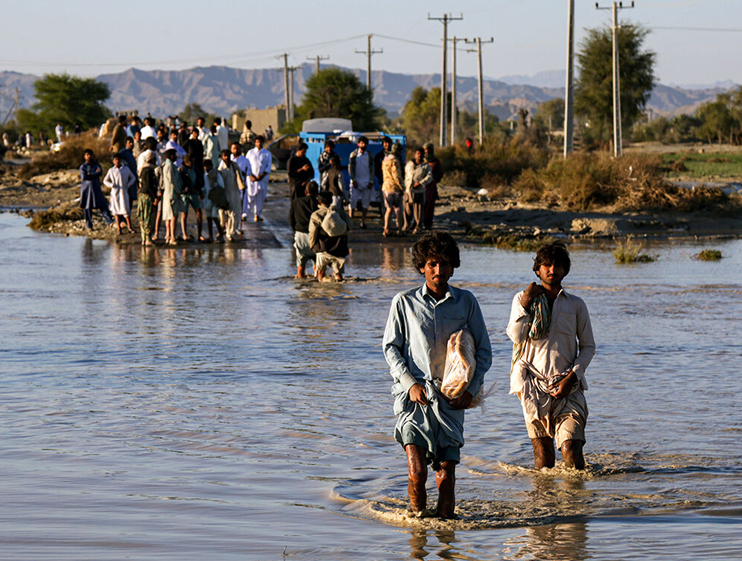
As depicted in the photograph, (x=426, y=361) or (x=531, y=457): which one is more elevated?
(x=426, y=361)

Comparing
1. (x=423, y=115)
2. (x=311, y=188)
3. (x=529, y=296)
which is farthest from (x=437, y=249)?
(x=423, y=115)

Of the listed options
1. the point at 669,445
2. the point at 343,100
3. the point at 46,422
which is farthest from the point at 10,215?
the point at 343,100

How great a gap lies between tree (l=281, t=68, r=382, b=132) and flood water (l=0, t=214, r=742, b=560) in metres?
51.0

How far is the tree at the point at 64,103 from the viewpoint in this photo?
273 feet

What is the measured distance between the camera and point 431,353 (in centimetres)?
534

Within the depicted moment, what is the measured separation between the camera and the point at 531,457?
23.2 feet

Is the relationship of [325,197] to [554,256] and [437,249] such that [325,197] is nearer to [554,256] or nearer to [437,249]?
[554,256]

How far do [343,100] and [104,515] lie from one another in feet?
199

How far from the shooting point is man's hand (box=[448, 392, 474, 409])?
5293 mm

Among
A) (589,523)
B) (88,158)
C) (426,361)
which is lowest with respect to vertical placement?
(589,523)

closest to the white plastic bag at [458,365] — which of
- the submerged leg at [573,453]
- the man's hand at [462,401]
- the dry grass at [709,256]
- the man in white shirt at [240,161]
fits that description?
the man's hand at [462,401]

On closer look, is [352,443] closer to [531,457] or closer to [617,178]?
[531,457]

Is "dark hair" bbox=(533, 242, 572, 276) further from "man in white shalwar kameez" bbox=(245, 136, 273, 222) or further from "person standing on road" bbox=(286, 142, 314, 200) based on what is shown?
"man in white shalwar kameez" bbox=(245, 136, 273, 222)

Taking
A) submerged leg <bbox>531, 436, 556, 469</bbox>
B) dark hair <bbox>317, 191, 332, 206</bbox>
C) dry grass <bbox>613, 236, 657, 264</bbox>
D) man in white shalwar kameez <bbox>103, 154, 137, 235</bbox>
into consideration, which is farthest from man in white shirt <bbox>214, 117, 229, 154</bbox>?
submerged leg <bbox>531, 436, 556, 469</bbox>
